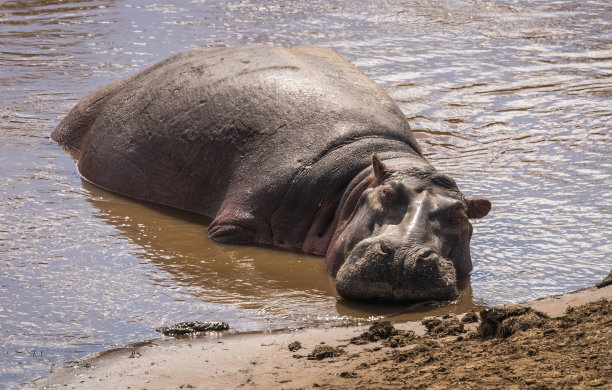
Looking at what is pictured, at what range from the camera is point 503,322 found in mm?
4895

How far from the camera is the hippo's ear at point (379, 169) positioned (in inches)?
264

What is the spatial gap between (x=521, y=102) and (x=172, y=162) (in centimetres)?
434

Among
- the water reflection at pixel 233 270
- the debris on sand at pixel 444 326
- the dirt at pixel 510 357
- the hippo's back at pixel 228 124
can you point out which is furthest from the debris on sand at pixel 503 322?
the hippo's back at pixel 228 124

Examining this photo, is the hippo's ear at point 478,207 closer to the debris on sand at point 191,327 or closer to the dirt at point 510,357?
the dirt at point 510,357

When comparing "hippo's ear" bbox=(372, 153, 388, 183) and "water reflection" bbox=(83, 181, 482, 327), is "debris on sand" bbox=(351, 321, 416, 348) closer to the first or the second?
"water reflection" bbox=(83, 181, 482, 327)

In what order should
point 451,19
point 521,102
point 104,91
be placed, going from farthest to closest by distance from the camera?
A: point 451,19, point 521,102, point 104,91

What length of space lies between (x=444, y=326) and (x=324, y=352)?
686 mm

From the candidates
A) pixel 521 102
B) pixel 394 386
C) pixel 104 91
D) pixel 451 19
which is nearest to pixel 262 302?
pixel 394 386

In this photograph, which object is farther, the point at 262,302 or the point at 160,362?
the point at 262,302

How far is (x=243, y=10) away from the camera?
15.2m

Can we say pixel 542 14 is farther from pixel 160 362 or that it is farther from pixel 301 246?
pixel 160 362

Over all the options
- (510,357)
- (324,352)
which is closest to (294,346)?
(324,352)

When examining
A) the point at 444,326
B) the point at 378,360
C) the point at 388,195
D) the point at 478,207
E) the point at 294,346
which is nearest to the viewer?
the point at 378,360

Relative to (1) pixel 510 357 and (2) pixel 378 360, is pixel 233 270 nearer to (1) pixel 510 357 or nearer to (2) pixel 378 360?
(2) pixel 378 360
